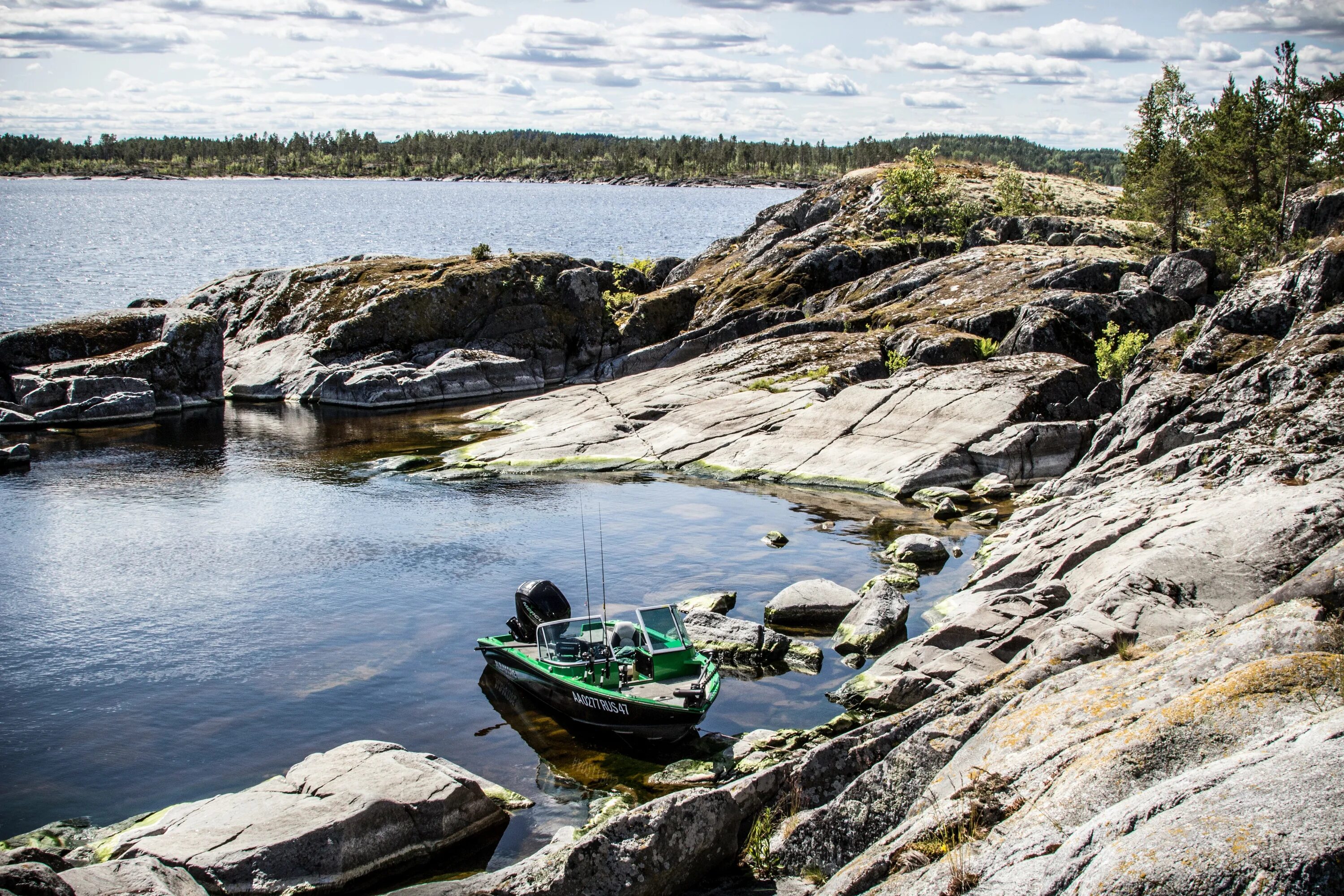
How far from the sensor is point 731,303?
73.1 meters

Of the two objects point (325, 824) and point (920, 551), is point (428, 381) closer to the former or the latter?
point (920, 551)

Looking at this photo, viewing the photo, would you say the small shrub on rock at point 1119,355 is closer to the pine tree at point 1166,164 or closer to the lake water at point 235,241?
the pine tree at point 1166,164

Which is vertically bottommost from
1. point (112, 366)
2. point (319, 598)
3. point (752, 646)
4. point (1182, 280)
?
point (319, 598)

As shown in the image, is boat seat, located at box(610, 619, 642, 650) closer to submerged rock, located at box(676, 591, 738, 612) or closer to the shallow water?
the shallow water

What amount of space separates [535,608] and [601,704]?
497 cm

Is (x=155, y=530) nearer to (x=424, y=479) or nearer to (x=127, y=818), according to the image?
(x=424, y=479)

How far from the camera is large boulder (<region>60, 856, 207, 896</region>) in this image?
1443 centimetres

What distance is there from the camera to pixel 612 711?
2320 cm

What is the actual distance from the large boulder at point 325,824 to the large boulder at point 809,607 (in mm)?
12262

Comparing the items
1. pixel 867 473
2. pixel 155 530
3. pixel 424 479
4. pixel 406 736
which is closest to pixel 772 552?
pixel 867 473

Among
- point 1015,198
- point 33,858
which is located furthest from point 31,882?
point 1015,198

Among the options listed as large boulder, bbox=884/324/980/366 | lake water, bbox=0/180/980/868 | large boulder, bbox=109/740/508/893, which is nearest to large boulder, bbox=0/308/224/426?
lake water, bbox=0/180/980/868

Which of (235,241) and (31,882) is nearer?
(31,882)

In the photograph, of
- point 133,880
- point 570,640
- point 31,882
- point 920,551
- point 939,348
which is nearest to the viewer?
point 31,882
